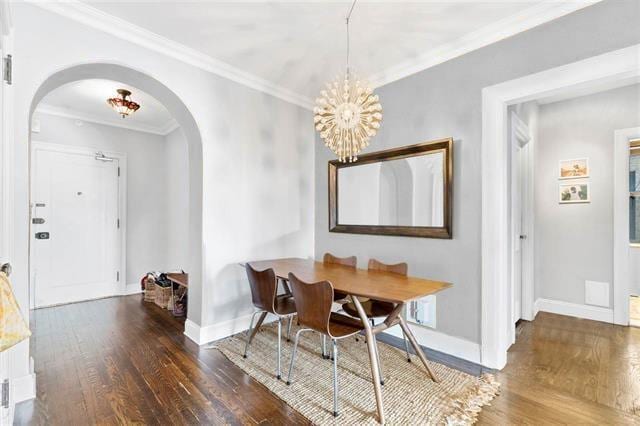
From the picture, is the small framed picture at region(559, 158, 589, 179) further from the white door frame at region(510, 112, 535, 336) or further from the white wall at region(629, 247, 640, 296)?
the white wall at region(629, 247, 640, 296)

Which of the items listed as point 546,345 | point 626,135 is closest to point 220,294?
point 546,345

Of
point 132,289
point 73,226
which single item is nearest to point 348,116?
point 73,226

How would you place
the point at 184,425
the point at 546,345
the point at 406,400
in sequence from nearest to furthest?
the point at 184,425
the point at 406,400
the point at 546,345

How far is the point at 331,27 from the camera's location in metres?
2.33

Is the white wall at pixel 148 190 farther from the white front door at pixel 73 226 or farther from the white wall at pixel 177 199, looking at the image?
the white front door at pixel 73 226

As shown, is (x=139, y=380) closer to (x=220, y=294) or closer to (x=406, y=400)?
(x=220, y=294)

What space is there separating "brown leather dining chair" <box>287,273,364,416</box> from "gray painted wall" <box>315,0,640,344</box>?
104 cm

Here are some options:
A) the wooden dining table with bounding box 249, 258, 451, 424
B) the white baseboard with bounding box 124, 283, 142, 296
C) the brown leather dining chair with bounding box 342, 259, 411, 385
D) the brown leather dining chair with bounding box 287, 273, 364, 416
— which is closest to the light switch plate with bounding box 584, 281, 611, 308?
the brown leather dining chair with bounding box 342, 259, 411, 385

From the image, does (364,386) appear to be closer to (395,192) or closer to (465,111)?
(395,192)

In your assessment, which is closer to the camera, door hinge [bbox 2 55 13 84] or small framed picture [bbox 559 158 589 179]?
door hinge [bbox 2 55 13 84]

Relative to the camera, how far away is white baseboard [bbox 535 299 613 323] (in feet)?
10.7

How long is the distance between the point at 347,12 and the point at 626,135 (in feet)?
10.7

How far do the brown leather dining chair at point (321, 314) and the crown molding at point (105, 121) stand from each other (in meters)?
3.69

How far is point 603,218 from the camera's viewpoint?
3.34m
